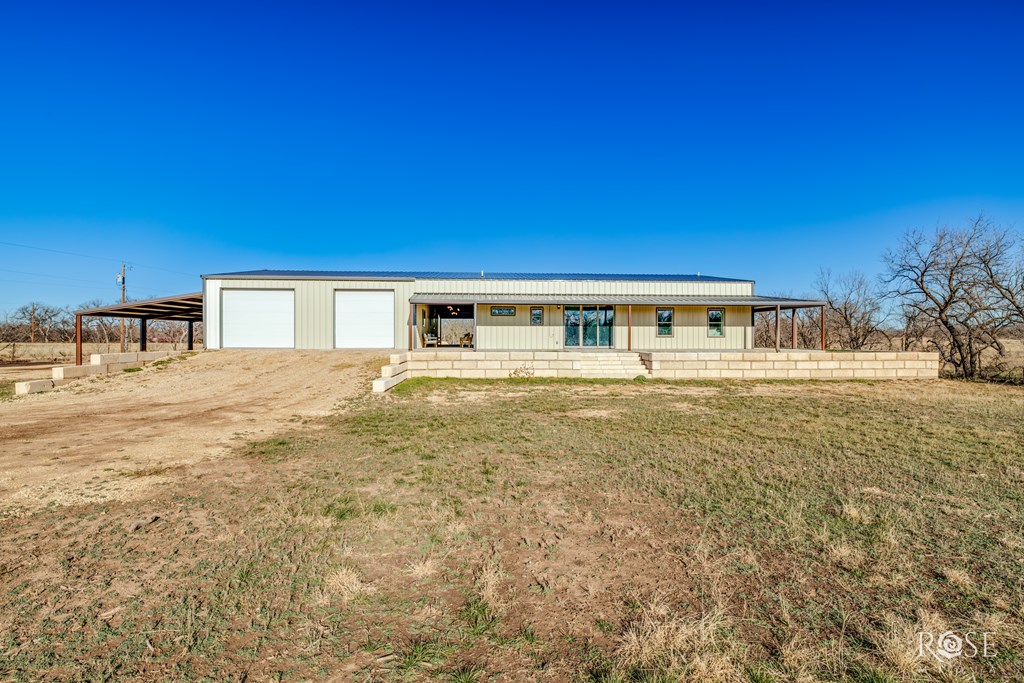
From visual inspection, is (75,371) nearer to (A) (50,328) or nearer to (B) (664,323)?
(B) (664,323)

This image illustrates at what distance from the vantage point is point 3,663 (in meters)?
1.91

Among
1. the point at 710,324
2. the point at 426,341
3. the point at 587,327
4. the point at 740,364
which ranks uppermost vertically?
the point at 710,324

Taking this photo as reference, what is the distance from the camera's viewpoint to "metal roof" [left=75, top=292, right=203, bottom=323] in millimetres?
17047

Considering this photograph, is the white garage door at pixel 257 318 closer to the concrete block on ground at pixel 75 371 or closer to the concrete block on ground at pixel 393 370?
the concrete block on ground at pixel 75 371

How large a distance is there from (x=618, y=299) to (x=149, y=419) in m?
15.5

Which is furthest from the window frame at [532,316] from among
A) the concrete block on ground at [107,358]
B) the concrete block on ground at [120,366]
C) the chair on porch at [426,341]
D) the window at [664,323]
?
the concrete block on ground at [107,358]

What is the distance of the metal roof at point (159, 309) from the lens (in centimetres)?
1705

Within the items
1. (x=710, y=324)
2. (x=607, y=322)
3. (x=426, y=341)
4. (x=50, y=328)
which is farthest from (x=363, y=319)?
(x=50, y=328)

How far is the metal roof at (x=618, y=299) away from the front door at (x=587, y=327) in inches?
20.6

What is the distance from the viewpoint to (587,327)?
18672 millimetres

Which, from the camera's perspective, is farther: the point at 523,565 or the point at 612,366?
the point at 612,366

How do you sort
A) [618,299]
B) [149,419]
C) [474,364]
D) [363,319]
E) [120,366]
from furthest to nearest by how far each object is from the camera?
1. [363,319]
2. [618,299]
3. [120,366]
4. [474,364]
5. [149,419]

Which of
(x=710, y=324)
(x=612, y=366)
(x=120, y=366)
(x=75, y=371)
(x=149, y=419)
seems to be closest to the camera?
(x=149, y=419)

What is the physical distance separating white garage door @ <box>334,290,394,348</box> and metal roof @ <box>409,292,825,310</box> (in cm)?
156
